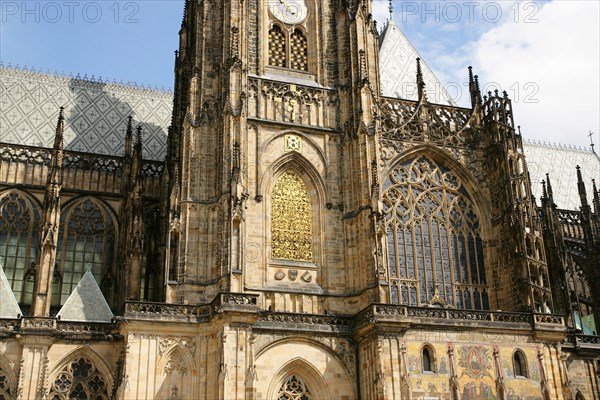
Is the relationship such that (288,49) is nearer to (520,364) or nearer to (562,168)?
(520,364)

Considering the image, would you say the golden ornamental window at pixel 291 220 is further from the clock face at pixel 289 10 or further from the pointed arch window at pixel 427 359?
the clock face at pixel 289 10

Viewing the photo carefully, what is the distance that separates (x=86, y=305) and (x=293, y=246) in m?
7.36

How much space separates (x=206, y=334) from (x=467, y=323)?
850 cm

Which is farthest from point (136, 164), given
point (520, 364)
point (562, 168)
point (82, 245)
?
point (562, 168)

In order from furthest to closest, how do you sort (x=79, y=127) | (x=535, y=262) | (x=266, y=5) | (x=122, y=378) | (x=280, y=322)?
(x=79, y=127) → (x=266, y=5) → (x=535, y=262) → (x=280, y=322) → (x=122, y=378)

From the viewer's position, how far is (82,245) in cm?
3034

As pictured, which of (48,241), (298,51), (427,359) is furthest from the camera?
(298,51)

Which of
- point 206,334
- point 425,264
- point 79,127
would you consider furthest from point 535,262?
point 79,127

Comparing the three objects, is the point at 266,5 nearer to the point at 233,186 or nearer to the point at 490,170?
the point at 233,186

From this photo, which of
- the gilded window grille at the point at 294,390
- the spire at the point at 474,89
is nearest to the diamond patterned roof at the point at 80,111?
the spire at the point at 474,89

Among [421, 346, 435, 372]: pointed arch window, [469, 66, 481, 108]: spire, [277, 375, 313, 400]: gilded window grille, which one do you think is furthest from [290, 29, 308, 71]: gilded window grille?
[277, 375, 313, 400]: gilded window grille

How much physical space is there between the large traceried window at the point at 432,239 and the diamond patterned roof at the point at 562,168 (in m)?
9.57

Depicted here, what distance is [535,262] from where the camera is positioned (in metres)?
27.3

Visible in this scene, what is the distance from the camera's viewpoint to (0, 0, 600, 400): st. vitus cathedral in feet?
77.5
